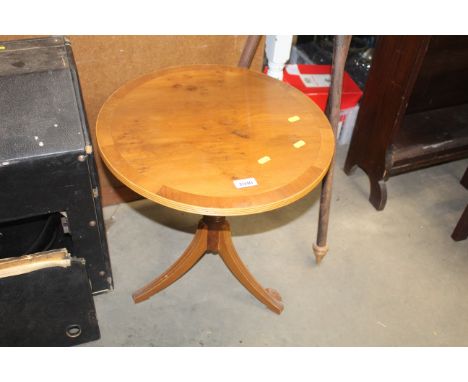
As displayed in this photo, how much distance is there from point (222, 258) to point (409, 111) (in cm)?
134

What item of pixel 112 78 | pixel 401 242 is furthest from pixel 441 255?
pixel 112 78

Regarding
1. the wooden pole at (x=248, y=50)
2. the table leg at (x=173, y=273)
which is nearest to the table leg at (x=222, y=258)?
the table leg at (x=173, y=273)

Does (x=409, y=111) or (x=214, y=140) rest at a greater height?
(x=214, y=140)

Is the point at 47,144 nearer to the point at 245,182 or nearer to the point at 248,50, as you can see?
the point at 245,182

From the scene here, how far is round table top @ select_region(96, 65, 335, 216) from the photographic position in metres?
1.31

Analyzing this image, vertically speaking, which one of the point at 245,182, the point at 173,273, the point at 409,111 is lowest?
the point at 173,273

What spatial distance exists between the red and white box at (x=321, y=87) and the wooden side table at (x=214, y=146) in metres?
0.73

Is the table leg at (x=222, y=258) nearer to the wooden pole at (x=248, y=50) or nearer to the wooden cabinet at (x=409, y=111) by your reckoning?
the wooden pole at (x=248, y=50)

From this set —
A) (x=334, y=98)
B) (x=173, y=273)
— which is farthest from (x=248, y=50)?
(x=173, y=273)

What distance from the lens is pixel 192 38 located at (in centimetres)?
191

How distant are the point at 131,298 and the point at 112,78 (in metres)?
0.87

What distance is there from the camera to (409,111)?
2.51m

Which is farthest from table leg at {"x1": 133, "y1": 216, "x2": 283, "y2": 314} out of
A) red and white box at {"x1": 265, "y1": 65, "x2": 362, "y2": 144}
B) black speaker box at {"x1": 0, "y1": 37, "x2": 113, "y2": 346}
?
red and white box at {"x1": 265, "y1": 65, "x2": 362, "y2": 144}

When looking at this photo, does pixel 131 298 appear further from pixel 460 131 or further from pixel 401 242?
pixel 460 131
